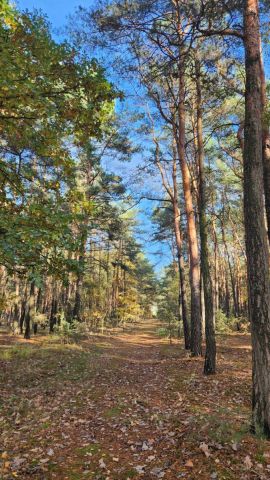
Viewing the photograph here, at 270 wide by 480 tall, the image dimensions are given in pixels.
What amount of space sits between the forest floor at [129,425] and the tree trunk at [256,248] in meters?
0.70

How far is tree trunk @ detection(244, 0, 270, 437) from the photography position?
4980 millimetres

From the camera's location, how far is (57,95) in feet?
19.6

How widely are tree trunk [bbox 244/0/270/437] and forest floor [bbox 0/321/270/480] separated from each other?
2.28ft

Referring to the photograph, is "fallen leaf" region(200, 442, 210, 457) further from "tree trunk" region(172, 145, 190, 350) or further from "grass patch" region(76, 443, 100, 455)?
"tree trunk" region(172, 145, 190, 350)

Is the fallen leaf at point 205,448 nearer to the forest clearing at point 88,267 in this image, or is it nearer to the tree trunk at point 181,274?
the forest clearing at point 88,267

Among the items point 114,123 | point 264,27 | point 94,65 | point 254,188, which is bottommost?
point 254,188

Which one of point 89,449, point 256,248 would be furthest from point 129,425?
point 256,248

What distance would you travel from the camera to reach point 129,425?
601 cm

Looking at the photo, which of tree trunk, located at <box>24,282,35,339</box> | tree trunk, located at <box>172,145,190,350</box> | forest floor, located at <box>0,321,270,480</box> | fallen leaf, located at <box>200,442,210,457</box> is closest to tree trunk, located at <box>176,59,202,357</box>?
tree trunk, located at <box>172,145,190,350</box>

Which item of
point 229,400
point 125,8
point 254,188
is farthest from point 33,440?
point 125,8

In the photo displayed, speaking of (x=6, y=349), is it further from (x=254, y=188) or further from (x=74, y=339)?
(x=254, y=188)

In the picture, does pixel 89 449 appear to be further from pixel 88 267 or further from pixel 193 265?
pixel 193 265

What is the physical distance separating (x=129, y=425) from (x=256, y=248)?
3.86 metres

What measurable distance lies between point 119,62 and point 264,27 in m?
5.25
